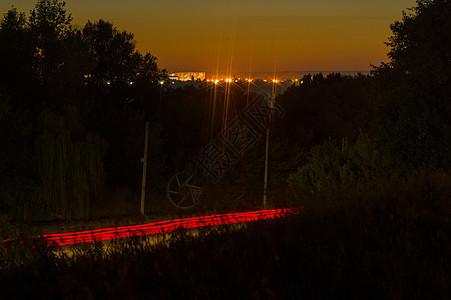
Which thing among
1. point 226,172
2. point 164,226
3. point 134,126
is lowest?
point 226,172

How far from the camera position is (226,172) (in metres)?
44.8

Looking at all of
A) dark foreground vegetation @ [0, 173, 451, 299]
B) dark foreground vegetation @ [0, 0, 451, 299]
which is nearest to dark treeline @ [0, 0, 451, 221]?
dark foreground vegetation @ [0, 0, 451, 299]

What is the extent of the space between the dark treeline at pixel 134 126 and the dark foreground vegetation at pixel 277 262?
230 cm

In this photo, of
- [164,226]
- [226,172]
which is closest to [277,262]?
[164,226]

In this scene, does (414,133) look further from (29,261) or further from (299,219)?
(29,261)

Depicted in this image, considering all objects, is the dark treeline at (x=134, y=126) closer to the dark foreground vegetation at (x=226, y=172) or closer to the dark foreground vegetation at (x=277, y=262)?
the dark foreground vegetation at (x=226, y=172)

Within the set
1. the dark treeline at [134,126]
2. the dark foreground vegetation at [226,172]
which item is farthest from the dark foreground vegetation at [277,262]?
the dark treeline at [134,126]

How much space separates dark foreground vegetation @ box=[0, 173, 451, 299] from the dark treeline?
7.53 feet

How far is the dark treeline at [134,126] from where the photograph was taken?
25.7 m

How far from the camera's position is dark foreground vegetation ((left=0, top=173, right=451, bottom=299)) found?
15.3ft

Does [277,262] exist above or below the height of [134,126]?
below

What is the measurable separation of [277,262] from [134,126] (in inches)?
1468

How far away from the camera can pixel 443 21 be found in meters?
26.1

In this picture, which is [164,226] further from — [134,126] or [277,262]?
[134,126]
